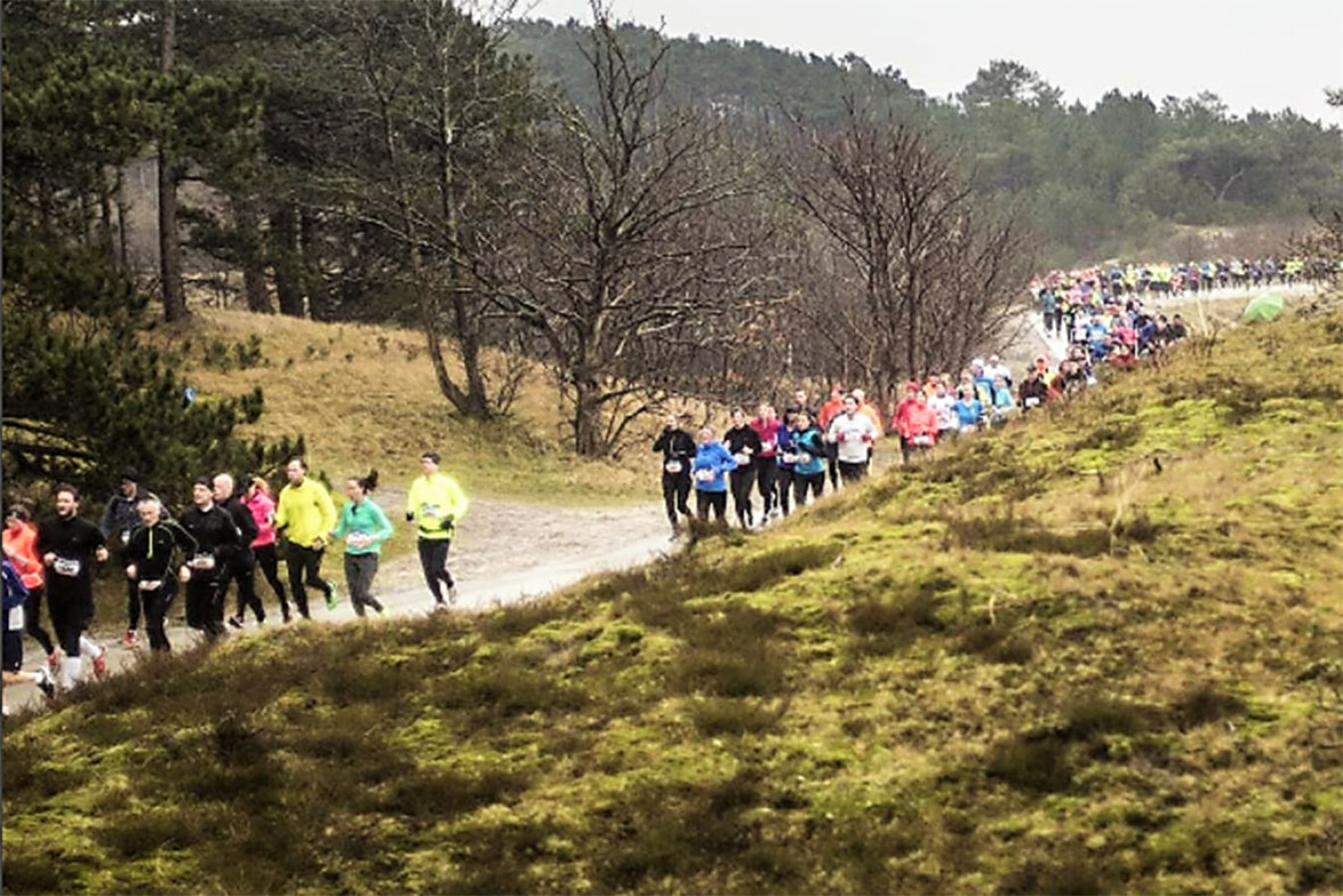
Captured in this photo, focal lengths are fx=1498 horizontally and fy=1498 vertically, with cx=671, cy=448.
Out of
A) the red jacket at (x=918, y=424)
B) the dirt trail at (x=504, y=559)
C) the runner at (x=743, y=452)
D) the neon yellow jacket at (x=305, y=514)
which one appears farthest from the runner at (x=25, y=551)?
the red jacket at (x=918, y=424)

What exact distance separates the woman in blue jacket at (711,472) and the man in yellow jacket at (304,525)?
5039 mm

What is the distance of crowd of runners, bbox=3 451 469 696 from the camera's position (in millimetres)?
13375

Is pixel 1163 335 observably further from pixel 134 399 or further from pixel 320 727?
pixel 320 727

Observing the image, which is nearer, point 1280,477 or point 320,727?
point 320,727

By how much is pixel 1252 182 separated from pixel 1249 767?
11702 centimetres

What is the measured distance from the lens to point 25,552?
1339cm

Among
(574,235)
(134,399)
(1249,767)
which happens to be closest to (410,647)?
(1249,767)

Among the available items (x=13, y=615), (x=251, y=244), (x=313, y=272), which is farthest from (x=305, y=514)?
(x=313, y=272)

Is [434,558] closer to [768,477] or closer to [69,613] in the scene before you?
[69,613]

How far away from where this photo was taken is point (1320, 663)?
768cm

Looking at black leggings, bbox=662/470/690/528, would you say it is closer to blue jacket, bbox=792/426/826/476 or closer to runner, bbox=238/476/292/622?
blue jacket, bbox=792/426/826/476

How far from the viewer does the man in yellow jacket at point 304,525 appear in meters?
15.0

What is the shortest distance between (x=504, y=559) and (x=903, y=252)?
2088 cm

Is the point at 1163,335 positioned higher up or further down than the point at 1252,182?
further down
